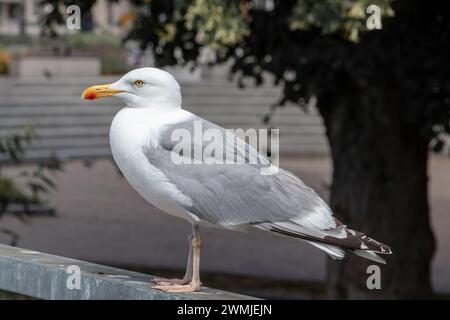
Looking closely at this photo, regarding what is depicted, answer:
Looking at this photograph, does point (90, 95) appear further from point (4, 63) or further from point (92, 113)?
point (4, 63)

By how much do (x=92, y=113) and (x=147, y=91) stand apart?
23981 millimetres

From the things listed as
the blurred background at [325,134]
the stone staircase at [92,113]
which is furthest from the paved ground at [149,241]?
the stone staircase at [92,113]

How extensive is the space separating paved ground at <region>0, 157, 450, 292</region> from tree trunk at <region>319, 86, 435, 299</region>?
3.16m

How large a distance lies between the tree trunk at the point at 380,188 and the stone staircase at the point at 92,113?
14.4 metres

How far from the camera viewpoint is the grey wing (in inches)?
164

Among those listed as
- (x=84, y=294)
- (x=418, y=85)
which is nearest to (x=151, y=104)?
(x=84, y=294)

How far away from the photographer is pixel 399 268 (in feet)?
36.3

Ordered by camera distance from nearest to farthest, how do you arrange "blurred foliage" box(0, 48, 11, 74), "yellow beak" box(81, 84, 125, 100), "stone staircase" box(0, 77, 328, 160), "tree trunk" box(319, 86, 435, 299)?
"yellow beak" box(81, 84, 125, 100) < "tree trunk" box(319, 86, 435, 299) < "stone staircase" box(0, 77, 328, 160) < "blurred foliage" box(0, 48, 11, 74)

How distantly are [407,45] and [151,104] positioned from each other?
19.6ft

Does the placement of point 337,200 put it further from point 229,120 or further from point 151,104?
point 229,120

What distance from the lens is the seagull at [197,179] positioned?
4117mm

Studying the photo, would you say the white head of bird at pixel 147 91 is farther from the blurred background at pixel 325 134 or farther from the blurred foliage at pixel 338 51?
the blurred foliage at pixel 338 51

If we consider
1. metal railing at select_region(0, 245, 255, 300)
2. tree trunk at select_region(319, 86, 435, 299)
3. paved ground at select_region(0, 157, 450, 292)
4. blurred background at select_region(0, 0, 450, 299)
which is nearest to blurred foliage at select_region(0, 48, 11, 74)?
paved ground at select_region(0, 157, 450, 292)

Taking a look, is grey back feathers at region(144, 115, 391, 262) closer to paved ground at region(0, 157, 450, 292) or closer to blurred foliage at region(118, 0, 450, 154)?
blurred foliage at region(118, 0, 450, 154)
